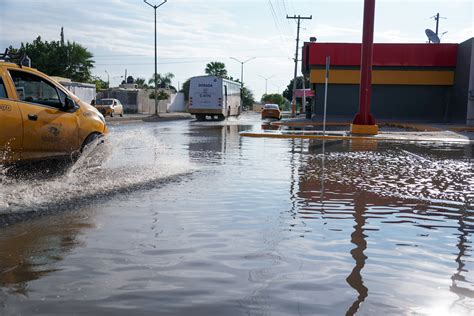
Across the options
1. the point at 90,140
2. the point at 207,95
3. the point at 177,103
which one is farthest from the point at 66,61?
the point at 90,140

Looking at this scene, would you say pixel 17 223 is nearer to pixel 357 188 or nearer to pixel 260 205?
pixel 260 205

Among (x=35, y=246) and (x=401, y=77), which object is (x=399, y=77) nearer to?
(x=401, y=77)

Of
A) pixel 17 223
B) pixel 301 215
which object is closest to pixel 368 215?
pixel 301 215

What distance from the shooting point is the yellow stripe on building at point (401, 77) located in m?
40.5

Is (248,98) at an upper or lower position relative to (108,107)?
upper

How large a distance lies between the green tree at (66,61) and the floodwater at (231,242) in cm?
5022

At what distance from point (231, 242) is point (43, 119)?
4.42m

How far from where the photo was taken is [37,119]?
8375 millimetres

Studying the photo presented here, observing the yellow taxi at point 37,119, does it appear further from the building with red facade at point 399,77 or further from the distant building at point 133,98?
the distant building at point 133,98

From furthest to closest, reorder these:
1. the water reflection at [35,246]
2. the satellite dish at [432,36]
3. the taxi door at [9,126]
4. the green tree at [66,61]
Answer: the green tree at [66,61] → the satellite dish at [432,36] → the taxi door at [9,126] → the water reflection at [35,246]

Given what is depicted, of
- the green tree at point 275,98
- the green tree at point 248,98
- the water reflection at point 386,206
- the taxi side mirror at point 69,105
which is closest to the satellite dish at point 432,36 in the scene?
the water reflection at point 386,206

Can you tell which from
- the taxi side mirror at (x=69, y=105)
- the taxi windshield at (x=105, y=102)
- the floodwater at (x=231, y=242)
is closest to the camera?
the floodwater at (x=231, y=242)

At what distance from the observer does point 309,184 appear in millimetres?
9609

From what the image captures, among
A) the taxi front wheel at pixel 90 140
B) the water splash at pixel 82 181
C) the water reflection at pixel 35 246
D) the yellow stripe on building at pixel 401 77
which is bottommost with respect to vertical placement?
the water reflection at pixel 35 246
